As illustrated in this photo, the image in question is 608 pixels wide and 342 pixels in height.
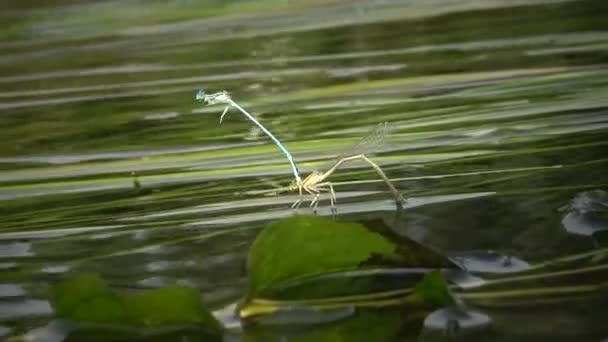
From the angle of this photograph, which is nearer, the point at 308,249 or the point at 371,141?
the point at 308,249

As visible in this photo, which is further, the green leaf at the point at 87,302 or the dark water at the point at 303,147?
the dark water at the point at 303,147

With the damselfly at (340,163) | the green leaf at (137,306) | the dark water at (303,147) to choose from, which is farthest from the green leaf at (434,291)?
the damselfly at (340,163)

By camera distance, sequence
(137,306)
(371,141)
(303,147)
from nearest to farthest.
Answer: (137,306), (371,141), (303,147)

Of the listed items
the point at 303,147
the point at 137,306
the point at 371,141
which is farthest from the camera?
the point at 303,147

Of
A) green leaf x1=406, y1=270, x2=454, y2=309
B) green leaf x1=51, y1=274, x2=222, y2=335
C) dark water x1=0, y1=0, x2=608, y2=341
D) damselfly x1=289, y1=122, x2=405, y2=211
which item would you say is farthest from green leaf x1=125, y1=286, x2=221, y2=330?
damselfly x1=289, y1=122, x2=405, y2=211

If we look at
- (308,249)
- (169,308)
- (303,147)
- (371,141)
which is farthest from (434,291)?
(303,147)

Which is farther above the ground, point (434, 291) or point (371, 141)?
point (371, 141)

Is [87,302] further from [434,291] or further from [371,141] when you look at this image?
[371,141]

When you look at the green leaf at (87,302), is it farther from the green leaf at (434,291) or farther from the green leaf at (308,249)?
the green leaf at (434,291)
